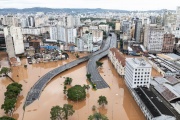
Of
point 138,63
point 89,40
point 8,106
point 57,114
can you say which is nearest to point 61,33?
point 89,40

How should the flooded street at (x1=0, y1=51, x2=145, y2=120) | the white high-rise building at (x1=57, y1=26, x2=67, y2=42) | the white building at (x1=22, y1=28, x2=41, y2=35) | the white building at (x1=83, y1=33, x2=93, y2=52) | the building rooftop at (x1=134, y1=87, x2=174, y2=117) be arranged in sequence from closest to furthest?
1. the building rooftop at (x1=134, y1=87, x2=174, y2=117)
2. the flooded street at (x1=0, y1=51, x2=145, y2=120)
3. the white building at (x1=83, y1=33, x2=93, y2=52)
4. the white high-rise building at (x1=57, y1=26, x2=67, y2=42)
5. the white building at (x1=22, y1=28, x2=41, y2=35)

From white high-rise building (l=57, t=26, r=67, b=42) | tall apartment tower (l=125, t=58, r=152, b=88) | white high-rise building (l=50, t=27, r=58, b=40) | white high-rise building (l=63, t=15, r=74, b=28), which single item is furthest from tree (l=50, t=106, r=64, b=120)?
white high-rise building (l=63, t=15, r=74, b=28)

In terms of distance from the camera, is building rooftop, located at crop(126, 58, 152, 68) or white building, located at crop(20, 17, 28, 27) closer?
building rooftop, located at crop(126, 58, 152, 68)

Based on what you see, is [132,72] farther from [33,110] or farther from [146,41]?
[146,41]

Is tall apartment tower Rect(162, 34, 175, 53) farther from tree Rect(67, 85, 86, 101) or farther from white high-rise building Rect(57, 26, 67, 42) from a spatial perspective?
tree Rect(67, 85, 86, 101)

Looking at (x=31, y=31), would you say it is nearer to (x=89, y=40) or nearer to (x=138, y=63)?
(x=89, y=40)

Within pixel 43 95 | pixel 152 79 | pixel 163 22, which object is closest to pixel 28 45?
pixel 43 95

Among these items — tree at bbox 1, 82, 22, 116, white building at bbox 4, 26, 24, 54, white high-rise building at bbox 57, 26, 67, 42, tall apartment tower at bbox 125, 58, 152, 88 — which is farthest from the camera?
white high-rise building at bbox 57, 26, 67, 42
